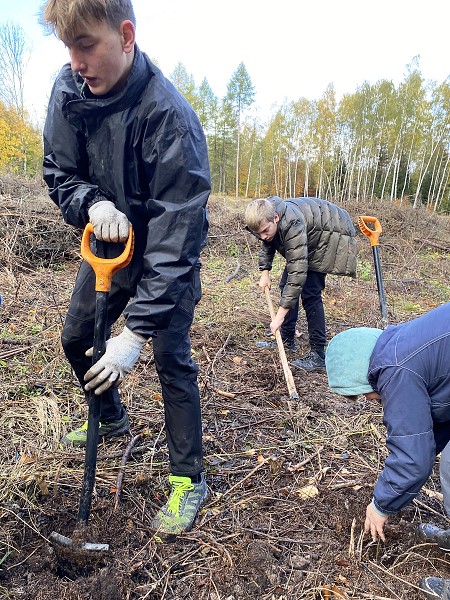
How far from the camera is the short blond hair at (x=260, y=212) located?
370 centimetres

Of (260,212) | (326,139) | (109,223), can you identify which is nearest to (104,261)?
(109,223)

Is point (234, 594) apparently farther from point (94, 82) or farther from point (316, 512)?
point (94, 82)

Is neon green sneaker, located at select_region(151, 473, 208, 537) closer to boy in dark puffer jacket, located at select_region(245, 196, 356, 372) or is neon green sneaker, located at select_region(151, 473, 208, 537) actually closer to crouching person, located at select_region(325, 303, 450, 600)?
crouching person, located at select_region(325, 303, 450, 600)

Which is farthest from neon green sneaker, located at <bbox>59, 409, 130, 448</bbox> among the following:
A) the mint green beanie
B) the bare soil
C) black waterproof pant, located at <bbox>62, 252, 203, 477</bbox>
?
the mint green beanie

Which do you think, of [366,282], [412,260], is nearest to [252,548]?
[366,282]

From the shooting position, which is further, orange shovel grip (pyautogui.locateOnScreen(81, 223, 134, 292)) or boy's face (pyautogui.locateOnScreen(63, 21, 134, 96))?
orange shovel grip (pyautogui.locateOnScreen(81, 223, 134, 292))

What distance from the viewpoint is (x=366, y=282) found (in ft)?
28.8

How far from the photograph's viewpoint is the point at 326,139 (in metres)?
35.4

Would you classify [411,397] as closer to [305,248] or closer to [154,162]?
[154,162]

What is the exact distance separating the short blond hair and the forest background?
23.9 meters

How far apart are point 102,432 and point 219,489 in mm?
820

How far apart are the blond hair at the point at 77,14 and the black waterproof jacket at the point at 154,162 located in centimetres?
19

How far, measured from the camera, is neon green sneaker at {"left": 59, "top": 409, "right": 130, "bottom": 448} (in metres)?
2.45

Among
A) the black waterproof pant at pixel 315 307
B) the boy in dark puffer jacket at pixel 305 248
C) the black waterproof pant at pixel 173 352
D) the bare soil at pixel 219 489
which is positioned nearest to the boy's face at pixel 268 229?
the boy in dark puffer jacket at pixel 305 248
